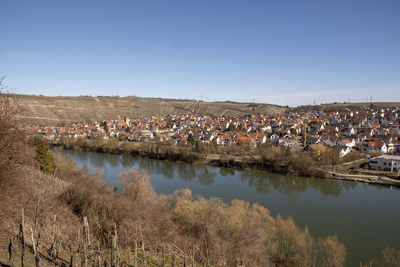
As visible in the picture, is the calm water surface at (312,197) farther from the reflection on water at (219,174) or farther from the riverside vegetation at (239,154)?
the riverside vegetation at (239,154)

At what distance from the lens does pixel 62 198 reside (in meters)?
5.56

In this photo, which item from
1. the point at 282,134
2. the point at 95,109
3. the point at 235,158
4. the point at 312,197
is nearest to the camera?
the point at 312,197

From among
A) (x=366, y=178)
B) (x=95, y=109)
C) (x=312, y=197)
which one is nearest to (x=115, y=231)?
(x=312, y=197)

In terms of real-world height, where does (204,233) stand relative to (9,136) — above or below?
below

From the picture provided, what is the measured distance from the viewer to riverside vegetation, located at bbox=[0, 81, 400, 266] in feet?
10.4

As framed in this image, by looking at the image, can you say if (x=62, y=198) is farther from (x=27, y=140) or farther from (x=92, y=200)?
(x=27, y=140)

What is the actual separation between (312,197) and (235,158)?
7.29 m

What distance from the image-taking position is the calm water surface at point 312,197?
7773 mm

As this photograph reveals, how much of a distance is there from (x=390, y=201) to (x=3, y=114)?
13.3 m

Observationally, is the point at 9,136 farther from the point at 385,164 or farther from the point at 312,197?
the point at 385,164

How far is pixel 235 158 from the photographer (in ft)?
59.9

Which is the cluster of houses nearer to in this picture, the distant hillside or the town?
the town

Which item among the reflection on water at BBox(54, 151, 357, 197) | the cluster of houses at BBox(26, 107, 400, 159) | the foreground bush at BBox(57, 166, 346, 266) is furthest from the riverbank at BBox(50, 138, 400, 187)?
the foreground bush at BBox(57, 166, 346, 266)

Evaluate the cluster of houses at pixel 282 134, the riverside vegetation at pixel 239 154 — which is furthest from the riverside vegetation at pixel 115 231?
the cluster of houses at pixel 282 134
